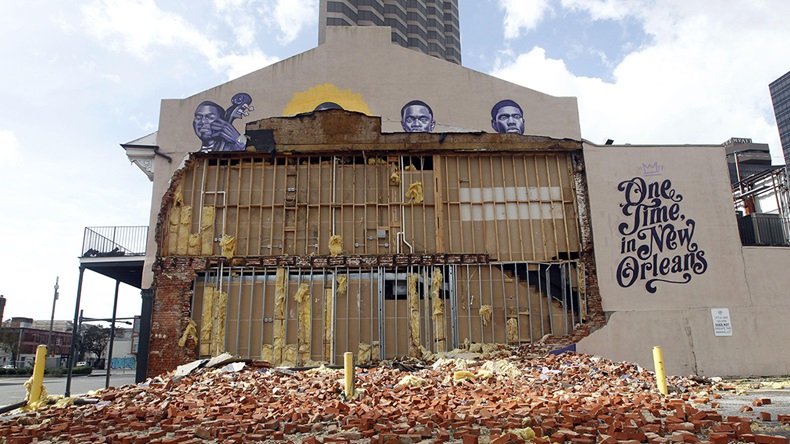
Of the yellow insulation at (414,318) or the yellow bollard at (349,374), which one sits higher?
the yellow insulation at (414,318)

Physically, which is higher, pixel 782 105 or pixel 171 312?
pixel 782 105

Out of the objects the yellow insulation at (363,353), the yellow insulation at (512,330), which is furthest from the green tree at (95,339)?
the yellow insulation at (512,330)

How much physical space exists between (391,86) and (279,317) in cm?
1143

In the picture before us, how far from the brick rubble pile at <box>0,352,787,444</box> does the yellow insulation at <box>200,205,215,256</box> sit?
4975mm

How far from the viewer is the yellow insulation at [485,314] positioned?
16.0 meters

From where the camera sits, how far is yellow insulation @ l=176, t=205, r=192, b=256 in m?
16.8

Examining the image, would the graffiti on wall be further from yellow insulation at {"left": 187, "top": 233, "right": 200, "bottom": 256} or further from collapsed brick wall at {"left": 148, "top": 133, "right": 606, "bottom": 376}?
yellow insulation at {"left": 187, "top": 233, "right": 200, "bottom": 256}

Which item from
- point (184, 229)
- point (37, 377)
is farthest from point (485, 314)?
point (37, 377)

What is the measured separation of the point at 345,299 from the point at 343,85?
34.2ft

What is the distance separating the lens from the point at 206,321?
1594 centimetres

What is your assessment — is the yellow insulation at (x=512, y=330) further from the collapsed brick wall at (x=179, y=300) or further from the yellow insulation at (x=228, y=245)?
the yellow insulation at (x=228, y=245)

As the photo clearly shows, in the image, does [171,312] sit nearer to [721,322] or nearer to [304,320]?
[304,320]

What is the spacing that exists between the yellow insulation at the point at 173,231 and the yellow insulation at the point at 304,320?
4.30m

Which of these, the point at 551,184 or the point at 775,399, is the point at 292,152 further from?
the point at 775,399
